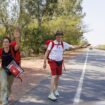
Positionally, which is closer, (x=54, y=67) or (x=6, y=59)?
(x=6, y=59)

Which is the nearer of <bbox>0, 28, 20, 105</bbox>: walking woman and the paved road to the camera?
<bbox>0, 28, 20, 105</bbox>: walking woman

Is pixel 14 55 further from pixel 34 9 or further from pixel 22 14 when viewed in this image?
pixel 34 9

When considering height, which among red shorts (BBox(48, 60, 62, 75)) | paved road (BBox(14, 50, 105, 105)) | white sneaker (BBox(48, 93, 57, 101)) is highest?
red shorts (BBox(48, 60, 62, 75))

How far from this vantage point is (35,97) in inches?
474

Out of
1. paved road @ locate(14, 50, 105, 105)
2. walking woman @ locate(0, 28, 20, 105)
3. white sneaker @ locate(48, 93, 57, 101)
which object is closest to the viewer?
walking woman @ locate(0, 28, 20, 105)

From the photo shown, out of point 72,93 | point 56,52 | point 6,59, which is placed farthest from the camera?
point 72,93

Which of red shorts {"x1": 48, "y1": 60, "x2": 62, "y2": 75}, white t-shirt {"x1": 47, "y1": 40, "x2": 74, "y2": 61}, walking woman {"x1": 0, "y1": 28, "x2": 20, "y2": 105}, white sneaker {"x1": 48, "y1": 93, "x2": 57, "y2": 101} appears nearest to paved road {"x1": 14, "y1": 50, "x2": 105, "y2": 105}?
white sneaker {"x1": 48, "y1": 93, "x2": 57, "y2": 101}

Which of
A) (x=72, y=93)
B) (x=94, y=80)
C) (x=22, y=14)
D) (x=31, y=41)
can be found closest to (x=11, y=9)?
(x=22, y=14)

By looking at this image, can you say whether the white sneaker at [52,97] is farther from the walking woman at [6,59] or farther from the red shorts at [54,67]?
the walking woman at [6,59]

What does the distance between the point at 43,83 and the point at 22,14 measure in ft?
65.6

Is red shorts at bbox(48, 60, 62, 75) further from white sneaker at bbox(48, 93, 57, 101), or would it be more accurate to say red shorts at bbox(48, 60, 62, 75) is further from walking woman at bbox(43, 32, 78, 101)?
white sneaker at bbox(48, 93, 57, 101)

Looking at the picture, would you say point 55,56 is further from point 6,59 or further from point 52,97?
point 6,59

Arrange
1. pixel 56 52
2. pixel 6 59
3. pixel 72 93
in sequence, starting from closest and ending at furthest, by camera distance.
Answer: pixel 6 59
pixel 56 52
pixel 72 93

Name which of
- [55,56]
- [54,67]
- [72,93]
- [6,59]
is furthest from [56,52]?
[72,93]
